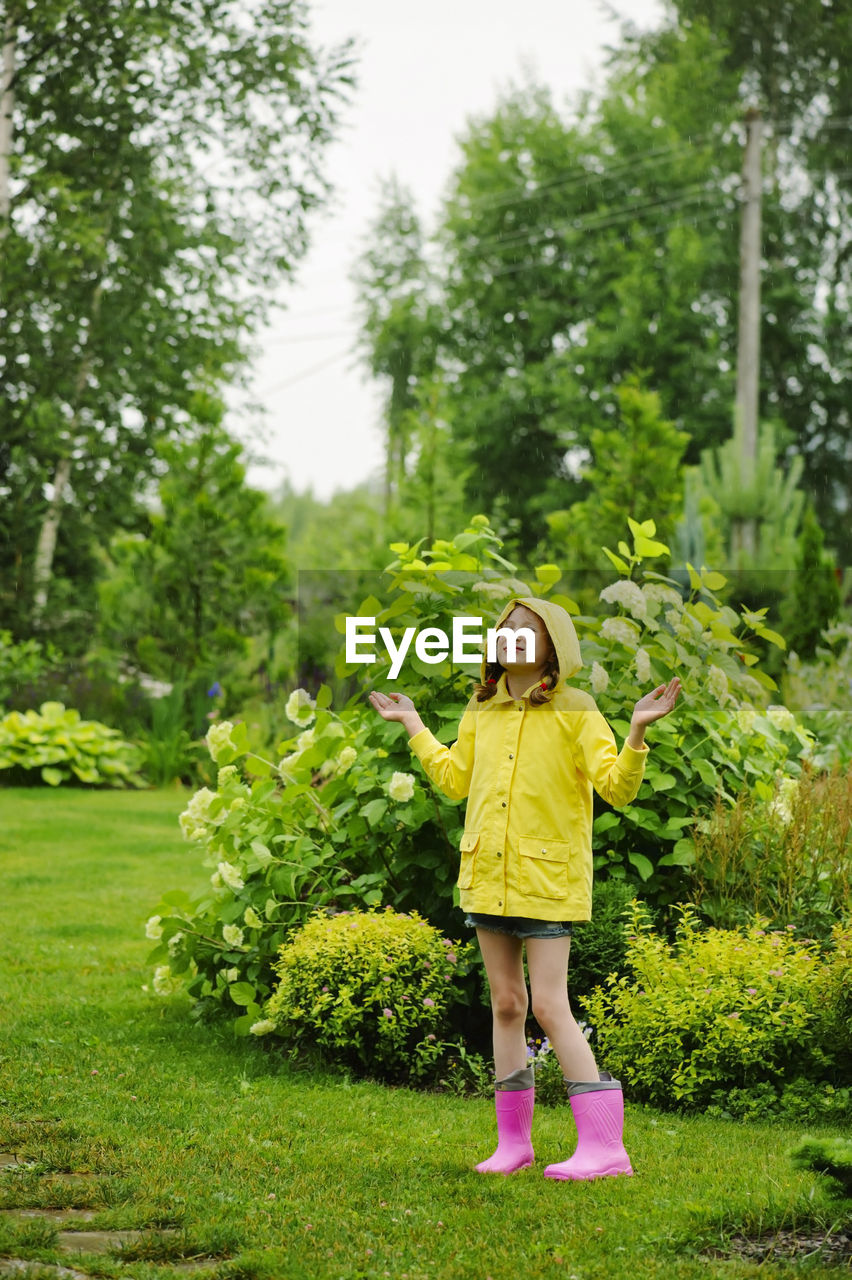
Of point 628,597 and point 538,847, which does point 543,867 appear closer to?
point 538,847

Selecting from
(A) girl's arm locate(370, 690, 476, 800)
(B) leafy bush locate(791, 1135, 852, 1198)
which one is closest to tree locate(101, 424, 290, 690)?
(A) girl's arm locate(370, 690, 476, 800)

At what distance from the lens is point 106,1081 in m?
4.12

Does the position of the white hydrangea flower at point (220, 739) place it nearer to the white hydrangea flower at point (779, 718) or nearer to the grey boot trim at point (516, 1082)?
the grey boot trim at point (516, 1082)

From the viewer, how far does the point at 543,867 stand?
10.9 feet

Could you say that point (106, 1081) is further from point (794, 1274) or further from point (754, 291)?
point (754, 291)

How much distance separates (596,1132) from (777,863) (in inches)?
72.0

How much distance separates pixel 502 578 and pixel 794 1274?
2752 mm

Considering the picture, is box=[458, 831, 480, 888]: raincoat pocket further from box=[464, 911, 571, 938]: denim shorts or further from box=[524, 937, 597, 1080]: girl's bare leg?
box=[524, 937, 597, 1080]: girl's bare leg

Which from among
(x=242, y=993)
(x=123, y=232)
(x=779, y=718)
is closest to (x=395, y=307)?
(x=123, y=232)

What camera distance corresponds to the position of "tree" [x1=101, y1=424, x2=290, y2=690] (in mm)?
12898

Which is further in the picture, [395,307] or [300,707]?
[395,307]

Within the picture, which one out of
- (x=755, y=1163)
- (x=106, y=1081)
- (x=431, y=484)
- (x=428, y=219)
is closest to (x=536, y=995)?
(x=755, y=1163)

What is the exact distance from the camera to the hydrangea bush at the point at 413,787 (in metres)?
4.73

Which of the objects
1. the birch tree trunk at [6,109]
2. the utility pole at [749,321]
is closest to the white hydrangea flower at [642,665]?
the birch tree trunk at [6,109]
